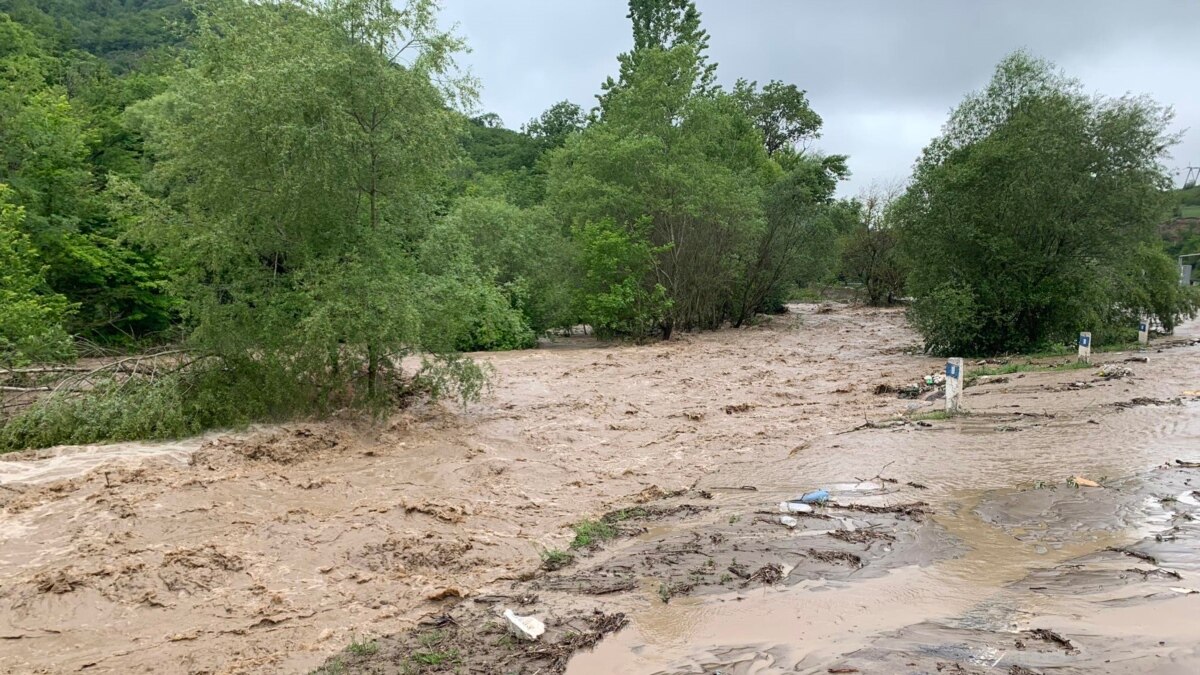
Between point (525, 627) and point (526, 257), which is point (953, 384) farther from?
point (526, 257)

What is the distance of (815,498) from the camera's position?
7832mm

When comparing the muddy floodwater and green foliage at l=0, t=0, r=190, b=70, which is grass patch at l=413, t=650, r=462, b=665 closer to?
the muddy floodwater

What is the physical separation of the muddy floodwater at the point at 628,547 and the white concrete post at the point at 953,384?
0.45 m

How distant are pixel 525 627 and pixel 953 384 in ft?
32.4

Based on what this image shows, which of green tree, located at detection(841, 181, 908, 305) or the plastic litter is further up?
green tree, located at detection(841, 181, 908, 305)

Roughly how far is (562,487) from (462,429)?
13.5 ft

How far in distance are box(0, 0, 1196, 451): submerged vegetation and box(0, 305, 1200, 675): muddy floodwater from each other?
1.40 m

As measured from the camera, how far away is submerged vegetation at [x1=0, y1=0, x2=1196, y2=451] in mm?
12055

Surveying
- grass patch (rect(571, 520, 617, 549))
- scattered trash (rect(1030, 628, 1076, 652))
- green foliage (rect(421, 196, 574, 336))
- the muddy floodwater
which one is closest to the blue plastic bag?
the muddy floodwater

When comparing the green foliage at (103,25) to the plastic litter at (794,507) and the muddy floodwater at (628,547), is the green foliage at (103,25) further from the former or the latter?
the plastic litter at (794,507)

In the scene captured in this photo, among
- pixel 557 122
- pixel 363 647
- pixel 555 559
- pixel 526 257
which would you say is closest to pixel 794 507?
pixel 555 559

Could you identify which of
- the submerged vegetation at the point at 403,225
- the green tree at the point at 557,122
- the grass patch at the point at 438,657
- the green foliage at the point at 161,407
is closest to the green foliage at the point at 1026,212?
the submerged vegetation at the point at 403,225

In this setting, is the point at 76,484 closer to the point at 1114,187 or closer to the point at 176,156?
the point at 176,156

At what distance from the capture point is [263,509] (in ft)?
26.8
